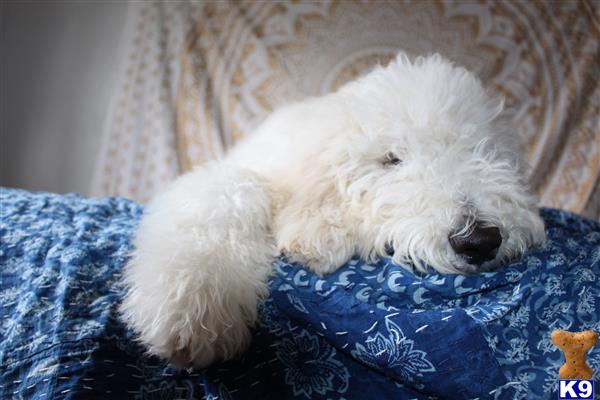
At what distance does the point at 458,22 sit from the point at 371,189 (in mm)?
1724

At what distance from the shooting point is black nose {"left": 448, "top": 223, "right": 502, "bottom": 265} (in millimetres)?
1148

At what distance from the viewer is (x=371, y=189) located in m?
1.38

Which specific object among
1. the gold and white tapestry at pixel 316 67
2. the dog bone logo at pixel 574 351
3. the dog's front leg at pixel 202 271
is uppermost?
the gold and white tapestry at pixel 316 67

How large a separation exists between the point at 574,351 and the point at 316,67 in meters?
2.17

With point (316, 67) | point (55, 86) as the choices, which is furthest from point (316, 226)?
point (55, 86)

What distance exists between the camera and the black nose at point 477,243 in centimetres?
115

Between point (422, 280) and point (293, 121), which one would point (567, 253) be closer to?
point (422, 280)

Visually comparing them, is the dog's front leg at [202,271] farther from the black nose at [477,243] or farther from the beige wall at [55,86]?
the beige wall at [55,86]

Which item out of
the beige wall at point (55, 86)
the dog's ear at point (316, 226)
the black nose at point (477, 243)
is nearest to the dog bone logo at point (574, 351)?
the black nose at point (477, 243)

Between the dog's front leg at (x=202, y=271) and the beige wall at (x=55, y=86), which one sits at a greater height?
the beige wall at (x=55, y=86)

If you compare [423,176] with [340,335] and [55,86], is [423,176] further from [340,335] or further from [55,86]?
[55,86]

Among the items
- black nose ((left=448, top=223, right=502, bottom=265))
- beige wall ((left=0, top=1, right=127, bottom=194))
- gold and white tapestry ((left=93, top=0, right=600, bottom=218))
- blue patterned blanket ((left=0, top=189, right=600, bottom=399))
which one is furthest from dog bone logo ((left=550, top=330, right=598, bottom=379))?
beige wall ((left=0, top=1, right=127, bottom=194))

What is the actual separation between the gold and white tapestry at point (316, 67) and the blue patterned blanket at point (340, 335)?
61.3 inches

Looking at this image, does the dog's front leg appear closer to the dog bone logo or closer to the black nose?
the black nose
